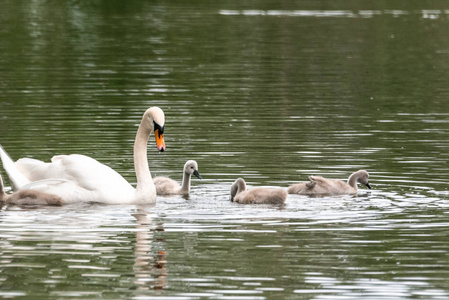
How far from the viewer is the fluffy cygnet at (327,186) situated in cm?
1580

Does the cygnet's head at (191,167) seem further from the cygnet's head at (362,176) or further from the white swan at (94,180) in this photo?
the cygnet's head at (362,176)

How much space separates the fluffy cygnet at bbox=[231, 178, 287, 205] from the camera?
15.0 metres

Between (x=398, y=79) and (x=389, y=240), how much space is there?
63.7 ft

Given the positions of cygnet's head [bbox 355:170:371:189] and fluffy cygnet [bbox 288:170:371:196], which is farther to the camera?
cygnet's head [bbox 355:170:371:189]

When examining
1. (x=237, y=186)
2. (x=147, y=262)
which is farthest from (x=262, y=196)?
(x=147, y=262)

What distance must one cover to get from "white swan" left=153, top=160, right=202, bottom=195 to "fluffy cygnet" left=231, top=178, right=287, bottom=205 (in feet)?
3.97

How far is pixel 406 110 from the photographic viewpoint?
82.1 ft

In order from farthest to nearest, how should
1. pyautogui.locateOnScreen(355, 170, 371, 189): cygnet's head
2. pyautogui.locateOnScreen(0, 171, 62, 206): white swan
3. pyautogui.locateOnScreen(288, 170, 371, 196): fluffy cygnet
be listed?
pyautogui.locateOnScreen(355, 170, 371, 189): cygnet's head < pyautogui.locateOnScreen(288, 170, 371, 196): fluffy cygnet < pyautogui.locateOnScreen(0, 171, 62, 206): white swan

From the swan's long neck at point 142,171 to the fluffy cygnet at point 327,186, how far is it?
1.99 meters

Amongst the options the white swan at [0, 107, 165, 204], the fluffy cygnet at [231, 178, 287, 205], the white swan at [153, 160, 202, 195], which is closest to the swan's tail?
the white swan at [0, 107, 165, 204]

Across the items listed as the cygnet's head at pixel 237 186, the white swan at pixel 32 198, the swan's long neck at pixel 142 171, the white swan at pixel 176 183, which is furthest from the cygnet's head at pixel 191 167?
the white swan at pixel 32 198

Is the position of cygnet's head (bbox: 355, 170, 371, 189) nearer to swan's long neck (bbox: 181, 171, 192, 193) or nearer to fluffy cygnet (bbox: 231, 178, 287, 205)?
fluffy cygnet (bbox: 231, 178, 287, 205)

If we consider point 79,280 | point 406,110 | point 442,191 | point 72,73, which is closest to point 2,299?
point 79,280

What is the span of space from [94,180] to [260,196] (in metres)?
2.21
